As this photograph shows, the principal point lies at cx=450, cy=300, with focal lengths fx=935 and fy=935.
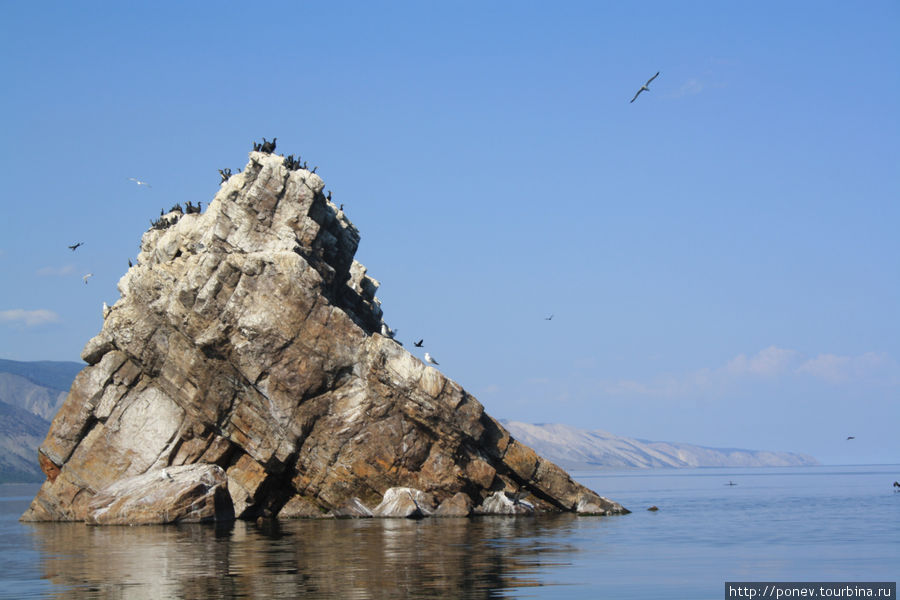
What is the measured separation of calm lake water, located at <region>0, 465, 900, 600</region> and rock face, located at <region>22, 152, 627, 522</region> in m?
5.76

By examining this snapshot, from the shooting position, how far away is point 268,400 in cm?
6931

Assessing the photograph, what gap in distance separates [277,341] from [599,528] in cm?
2706

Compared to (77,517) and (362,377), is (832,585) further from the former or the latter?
(77,517)

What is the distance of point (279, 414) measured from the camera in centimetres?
6912

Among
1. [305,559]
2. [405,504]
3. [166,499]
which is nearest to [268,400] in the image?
[166,499]

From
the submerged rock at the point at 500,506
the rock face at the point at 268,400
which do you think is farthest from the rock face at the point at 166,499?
the submerged rock at the point at 500,506

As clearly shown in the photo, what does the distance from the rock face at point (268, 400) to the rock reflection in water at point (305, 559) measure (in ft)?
25.0

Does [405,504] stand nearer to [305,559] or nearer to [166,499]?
[166,499]

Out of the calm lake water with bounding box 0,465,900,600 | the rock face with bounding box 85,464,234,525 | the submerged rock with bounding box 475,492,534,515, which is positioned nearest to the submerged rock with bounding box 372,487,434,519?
the calm lake water with bounding box 0,465,900,600

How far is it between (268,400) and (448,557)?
32645 millimetres

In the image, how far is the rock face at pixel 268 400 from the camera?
68.4m

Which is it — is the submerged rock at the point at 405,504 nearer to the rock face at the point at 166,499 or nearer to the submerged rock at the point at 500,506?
the submerged rock at the point at 500,506

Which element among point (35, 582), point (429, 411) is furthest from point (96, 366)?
point (35, 582)

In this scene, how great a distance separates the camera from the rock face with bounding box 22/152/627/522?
6838 centimetres
